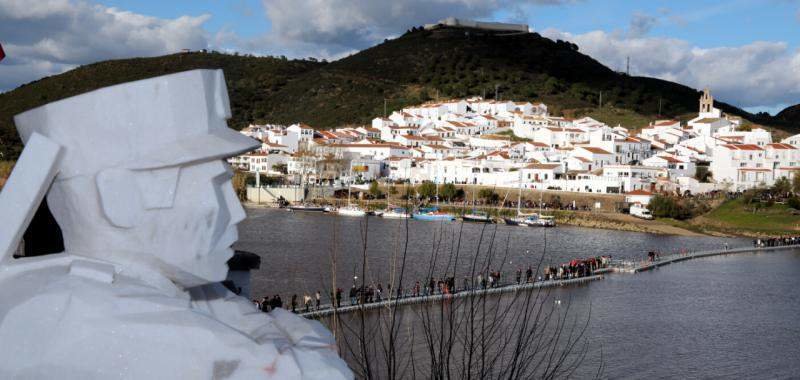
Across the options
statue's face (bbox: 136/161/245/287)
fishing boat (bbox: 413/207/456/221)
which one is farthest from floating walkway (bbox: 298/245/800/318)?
fishing boat (bbox: 413/207/456/221)

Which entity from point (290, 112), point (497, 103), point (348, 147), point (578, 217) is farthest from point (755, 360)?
point (290, 112)

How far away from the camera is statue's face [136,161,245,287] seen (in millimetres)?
2834

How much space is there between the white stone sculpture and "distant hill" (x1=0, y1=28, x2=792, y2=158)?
7902 cm

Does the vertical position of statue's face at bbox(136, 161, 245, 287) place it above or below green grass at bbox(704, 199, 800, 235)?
above

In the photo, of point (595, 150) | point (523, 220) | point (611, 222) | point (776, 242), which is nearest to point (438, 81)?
point (595, 150)

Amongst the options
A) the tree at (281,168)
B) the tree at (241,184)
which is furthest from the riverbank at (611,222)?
the tree at (281,168)

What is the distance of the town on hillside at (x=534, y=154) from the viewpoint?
55.8 m

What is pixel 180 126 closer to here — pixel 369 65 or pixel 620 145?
pixel 620 145

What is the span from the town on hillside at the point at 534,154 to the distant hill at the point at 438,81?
9642mm

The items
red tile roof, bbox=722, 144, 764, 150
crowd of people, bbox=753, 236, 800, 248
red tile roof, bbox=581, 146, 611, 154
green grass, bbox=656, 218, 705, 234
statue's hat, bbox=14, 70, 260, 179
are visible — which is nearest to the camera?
statue's hat, bbox=14, 70, 260, 179

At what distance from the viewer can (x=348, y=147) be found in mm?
69125

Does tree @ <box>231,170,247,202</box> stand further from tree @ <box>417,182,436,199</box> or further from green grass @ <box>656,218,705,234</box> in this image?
green grass @ <box>656,218,705,234</box>

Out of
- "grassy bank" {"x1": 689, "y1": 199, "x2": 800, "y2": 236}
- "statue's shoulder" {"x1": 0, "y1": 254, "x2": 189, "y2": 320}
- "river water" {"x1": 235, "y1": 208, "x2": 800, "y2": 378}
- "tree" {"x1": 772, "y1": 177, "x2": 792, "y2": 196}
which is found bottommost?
"river water" {"x1": 235, "y1": 208, "x2": 800, "y2": 378}

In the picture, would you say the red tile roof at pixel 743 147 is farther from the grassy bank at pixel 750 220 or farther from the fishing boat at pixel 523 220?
the fishing boat at pixel 523 220
